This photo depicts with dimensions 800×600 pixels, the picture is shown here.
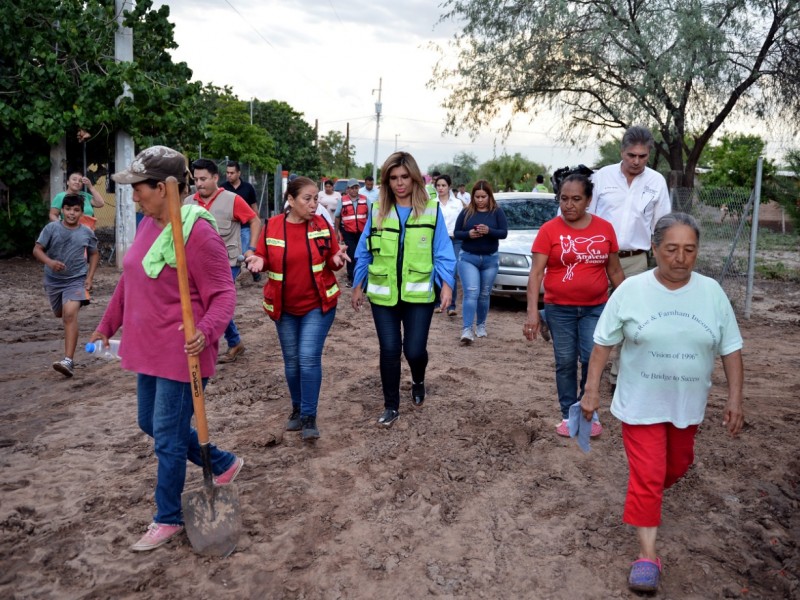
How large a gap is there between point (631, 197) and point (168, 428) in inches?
140

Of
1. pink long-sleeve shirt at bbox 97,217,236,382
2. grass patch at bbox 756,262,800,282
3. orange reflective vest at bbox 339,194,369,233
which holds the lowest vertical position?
grass patch at bbox 756,262,800,282

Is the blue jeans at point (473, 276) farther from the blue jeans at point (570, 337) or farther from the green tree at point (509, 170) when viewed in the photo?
the green tree at point (509, 170)

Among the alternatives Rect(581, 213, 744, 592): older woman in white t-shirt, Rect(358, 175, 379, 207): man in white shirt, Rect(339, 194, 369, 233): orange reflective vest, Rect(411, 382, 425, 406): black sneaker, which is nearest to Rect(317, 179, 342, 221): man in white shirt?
Rect(358, 175, 379, 207): man in white shirt

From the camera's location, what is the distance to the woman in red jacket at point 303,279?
16.3ft

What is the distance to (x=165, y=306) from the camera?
11.3 ft

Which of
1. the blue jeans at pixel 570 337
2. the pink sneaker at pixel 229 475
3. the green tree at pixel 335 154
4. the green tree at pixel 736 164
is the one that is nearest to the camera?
the pink sneaker at pixel 229 475

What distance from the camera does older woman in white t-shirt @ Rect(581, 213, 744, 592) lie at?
322 centimetres

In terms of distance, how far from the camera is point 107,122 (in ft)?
47.2

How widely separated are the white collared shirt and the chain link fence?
18.9 feet

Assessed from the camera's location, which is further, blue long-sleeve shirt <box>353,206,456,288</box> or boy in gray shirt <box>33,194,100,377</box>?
boy in gray shirt <box>33,194,100,377</box>

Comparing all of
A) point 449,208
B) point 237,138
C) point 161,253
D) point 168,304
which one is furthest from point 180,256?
point 237,138

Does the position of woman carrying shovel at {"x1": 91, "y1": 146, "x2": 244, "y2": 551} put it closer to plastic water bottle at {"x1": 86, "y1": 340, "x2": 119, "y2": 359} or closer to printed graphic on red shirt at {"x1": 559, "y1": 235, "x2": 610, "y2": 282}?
plastic water bottle at {"x1": 86, "y1": 340, "x2": 119, "y2": 359}

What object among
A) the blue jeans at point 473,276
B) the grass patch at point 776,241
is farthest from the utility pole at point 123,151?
the grass patch at point 776,241

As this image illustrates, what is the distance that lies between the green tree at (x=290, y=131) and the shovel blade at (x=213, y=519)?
146 ft
